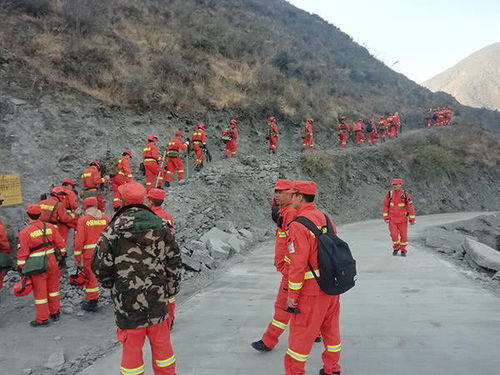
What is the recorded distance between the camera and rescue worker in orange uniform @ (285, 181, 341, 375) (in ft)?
10.3

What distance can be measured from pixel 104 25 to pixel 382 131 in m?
16.7

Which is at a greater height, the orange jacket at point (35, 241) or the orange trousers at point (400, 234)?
the orange jacket at point (35, 241)

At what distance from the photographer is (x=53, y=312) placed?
544 centimetres

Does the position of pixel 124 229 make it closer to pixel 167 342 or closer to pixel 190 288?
pixel 167 342

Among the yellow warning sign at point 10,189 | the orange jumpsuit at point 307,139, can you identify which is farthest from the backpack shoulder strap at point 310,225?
the orange jumpsuit at point 307,139

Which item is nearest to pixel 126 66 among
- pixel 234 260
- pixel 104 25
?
pixel 104 25

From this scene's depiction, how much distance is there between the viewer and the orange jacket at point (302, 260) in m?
3.15

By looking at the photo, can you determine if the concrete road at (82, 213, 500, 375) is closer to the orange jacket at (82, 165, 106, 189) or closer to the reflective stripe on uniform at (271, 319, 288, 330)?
the reflective stripe on uniform at (271, 319, 288, 330)

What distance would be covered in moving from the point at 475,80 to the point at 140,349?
125082mm

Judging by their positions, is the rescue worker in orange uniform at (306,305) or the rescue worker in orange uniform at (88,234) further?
the rescue worker in orange uniform at (88,234)

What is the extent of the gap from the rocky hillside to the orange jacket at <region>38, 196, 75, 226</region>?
99533 millimetres

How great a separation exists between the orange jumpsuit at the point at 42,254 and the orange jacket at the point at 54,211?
3.17 ft

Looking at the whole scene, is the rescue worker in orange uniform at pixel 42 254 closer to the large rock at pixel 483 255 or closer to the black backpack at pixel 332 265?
the black backpack at pixel 332 265

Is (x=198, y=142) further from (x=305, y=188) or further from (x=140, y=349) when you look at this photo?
(x=140, y=349)
